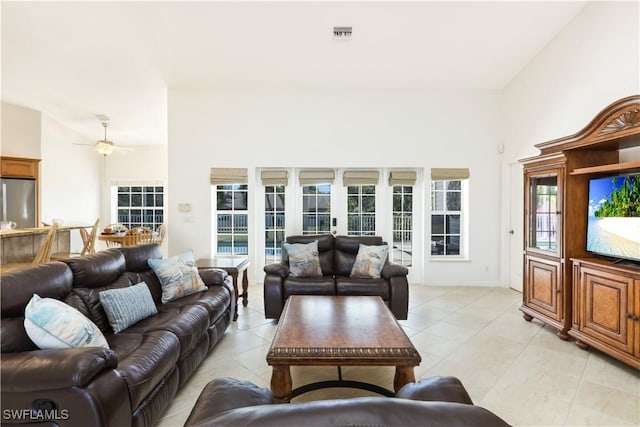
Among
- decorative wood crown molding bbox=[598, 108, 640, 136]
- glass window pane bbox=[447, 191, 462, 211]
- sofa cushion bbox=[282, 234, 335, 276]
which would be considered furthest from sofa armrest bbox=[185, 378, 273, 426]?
glass window pane bbox=[447, 191, 462, 211]

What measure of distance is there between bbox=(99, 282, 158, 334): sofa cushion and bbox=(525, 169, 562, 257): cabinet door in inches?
156

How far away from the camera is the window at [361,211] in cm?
517

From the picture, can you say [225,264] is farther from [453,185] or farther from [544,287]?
[453,185]

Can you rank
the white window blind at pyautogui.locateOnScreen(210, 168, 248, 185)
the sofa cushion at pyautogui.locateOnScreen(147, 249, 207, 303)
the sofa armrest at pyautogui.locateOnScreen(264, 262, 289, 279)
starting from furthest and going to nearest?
the white window blind at pyautogui.locateOnScreen(210, 168, 248, 185)
the sofa armrest at pyautogui.locateOnScreen(264, 262, 289, 279)
the sofa cushion at pyautogui.locateOnScreen(147, 249, 207, 303)

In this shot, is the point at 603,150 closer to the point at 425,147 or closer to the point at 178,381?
the point at 425,147

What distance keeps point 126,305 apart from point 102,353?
0.87 metres

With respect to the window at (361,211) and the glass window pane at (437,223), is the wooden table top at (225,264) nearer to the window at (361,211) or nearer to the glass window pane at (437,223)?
the window at (361,211)

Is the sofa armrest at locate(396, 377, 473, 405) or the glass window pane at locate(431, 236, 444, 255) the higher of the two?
the glass window pane at locate(431, 236, 444, 255)

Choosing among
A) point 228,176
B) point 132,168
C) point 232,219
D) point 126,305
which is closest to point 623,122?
point 126,305

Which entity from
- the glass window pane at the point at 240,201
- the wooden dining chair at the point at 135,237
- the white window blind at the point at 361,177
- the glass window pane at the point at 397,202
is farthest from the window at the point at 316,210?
the wooden dining chair at the point at 135,237

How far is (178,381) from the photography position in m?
2.01

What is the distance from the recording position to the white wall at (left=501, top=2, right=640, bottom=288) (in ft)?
9.66

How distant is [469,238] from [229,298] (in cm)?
405

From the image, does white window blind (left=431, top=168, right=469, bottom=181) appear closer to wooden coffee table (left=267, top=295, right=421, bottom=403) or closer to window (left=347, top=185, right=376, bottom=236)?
window (left=347, top=185, right=376, bottom=236)
